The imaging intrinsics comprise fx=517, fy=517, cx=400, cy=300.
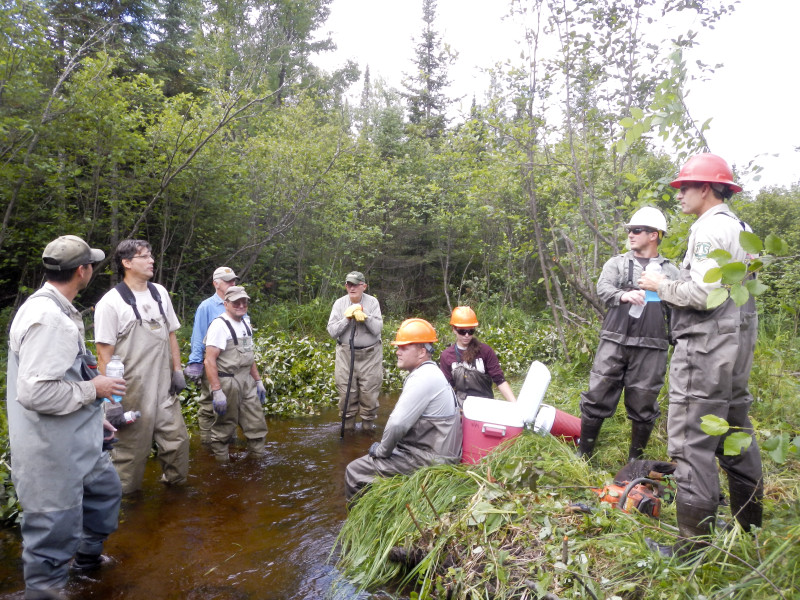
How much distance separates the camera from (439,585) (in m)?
2.83

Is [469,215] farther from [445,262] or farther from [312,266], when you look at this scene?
[312,266]

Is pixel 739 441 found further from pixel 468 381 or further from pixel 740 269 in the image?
pixel 468 381

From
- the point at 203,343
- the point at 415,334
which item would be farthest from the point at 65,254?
the point at 203,343

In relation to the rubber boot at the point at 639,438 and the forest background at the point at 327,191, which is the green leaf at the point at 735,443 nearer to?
the forest background at the point at 327,191

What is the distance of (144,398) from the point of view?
4266 mm

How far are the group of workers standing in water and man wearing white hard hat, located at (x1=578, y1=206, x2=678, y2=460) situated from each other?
12 mm

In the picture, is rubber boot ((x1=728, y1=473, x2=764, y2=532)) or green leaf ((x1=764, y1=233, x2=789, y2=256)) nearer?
green leaf ((x1=764, y1=233, x2=789, y2=256))

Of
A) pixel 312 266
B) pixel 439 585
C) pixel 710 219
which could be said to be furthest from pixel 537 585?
pixel 312 266

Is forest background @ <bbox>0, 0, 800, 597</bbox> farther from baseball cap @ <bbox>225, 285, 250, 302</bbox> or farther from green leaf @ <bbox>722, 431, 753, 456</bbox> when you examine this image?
baseball cap @ <bbox>225, 285, 250, 302</bbox>

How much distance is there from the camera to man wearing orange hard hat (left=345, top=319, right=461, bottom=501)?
12.6 ft

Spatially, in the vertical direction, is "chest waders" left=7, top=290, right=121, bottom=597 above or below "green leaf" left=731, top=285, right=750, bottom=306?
below

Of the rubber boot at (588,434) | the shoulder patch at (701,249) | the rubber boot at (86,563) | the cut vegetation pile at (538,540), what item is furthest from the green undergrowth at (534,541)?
the rubber boot at (86,563)

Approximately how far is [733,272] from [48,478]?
3.36m

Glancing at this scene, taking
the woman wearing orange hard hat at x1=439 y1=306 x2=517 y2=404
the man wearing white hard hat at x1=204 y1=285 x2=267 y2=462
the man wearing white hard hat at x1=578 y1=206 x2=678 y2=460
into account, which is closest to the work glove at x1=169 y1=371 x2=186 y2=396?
the man wearing white hard hat at x1=204 y1=285 x2=267 y2=462
